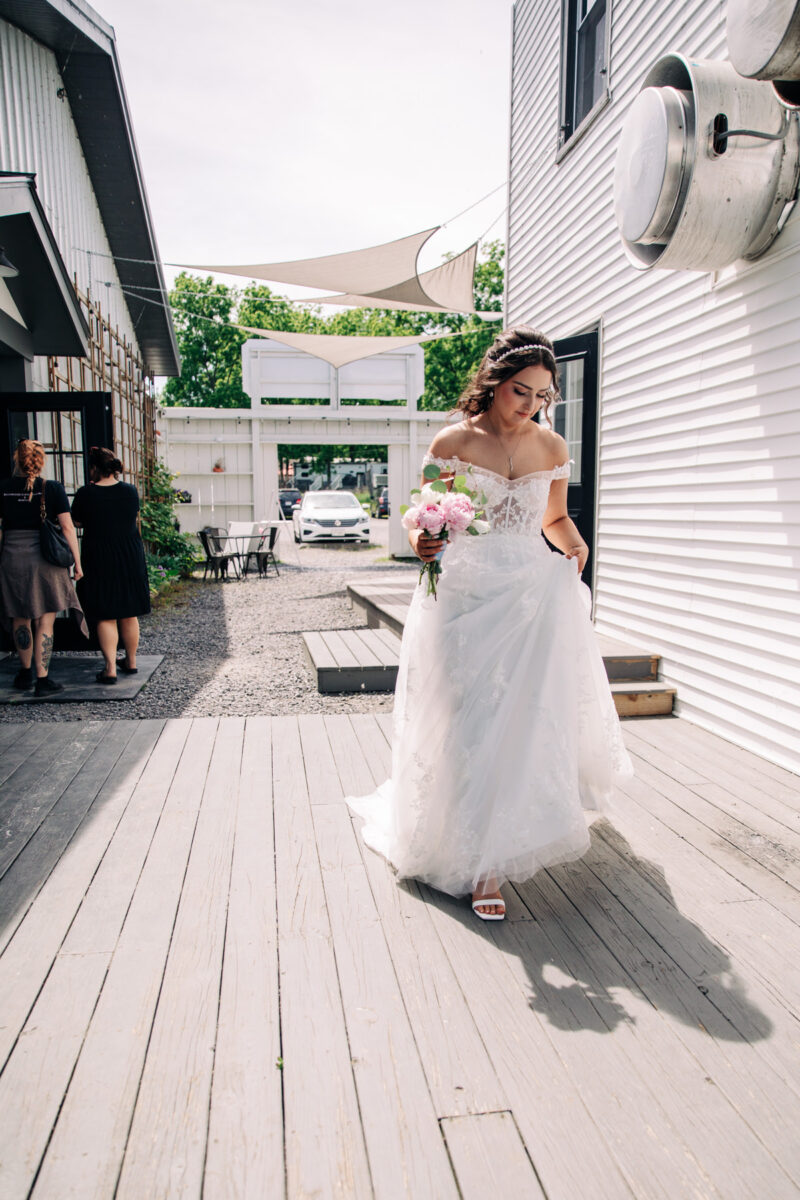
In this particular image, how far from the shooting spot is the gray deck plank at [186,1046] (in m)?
1.42

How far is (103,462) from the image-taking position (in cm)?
539

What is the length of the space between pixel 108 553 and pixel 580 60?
554cm

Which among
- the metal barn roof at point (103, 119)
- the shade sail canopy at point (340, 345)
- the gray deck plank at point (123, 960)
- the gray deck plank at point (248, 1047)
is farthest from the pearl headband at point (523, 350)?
the shade sail canopy at point (340, 345)

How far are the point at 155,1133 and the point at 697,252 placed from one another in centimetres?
403

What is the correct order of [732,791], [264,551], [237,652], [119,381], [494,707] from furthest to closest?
[264,551], [119,381], [237,652], [732,791], [494,707]

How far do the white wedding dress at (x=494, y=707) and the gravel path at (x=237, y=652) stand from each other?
2.32 m

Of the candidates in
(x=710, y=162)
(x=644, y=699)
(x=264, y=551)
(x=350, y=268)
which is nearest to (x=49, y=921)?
(x=644, y=699)

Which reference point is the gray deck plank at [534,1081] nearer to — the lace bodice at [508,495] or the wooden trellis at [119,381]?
the lace bodice at [508,495]

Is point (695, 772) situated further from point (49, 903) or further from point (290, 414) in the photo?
point (290, 414)

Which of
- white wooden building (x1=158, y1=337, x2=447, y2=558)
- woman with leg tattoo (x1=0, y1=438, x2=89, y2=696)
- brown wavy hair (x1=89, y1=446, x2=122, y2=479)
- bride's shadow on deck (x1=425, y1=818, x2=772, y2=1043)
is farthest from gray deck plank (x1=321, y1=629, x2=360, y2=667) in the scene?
white wooden building (x1=158, y1=337, x2=447, y2=558)

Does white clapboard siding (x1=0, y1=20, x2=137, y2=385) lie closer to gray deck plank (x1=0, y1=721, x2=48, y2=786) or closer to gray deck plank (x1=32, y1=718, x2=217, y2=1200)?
gray deck plank (x1=0, y1=721, x2=48, y2=786)

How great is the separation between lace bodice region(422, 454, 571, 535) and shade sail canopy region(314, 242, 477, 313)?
23.0ft

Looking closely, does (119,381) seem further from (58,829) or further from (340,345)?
(58,829)

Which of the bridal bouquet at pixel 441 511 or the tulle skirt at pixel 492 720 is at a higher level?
A: the bridal bouquet at pixel 441 511
